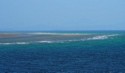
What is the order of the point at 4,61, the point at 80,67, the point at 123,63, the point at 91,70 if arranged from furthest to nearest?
the point at 4,61 → the point at 123,63 → the point at 80,67 → the point at 91,70

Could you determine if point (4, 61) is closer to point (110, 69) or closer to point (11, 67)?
point (11, 67)

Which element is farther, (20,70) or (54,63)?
(54,63)

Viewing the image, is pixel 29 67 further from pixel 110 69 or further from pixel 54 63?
pixel 110 69

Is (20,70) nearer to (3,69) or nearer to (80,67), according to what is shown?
(3,69)

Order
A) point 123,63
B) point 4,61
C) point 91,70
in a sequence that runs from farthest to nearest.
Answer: point 4,61 < point 123,63 < point 91,70

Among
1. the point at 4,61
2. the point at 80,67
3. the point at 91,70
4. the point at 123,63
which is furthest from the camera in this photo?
the point at 4,61

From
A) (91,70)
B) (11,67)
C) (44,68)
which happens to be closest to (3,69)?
(11,67)

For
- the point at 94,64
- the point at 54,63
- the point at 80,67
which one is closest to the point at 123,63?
the point at 94,64

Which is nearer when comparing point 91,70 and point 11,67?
point 91,70
